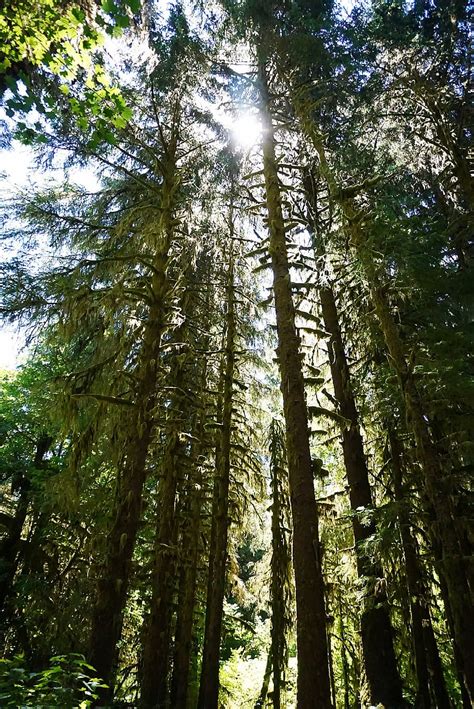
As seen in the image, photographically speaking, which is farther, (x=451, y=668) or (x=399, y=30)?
(x=451, y=668)

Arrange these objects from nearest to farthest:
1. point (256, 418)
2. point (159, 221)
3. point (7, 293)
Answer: point (7, 293) → point (159, 221) → point (256, 418)

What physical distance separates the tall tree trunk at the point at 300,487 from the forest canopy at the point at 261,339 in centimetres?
3

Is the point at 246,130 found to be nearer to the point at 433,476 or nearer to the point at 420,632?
the point at 433,476

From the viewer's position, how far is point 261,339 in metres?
12.7

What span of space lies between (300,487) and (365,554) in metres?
1.49

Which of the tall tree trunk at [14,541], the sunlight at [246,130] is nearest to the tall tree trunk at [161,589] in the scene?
the tall tree trunk at [14,541]

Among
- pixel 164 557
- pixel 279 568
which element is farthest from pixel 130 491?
pixel 279 568

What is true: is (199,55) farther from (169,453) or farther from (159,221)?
(169,453)

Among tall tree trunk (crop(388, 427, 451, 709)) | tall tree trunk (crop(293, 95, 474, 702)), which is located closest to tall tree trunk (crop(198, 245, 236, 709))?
tall tree trunk (crop(388, 427, 451, 709))

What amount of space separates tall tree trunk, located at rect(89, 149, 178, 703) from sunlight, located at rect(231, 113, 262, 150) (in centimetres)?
→ 186

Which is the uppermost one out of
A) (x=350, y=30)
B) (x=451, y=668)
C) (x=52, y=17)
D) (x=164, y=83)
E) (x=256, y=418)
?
(x=350, y=30)

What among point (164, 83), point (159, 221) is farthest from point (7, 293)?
point (164, 83)

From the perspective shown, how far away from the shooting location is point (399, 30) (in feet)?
32.6

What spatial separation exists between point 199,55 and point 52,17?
6311 mm
